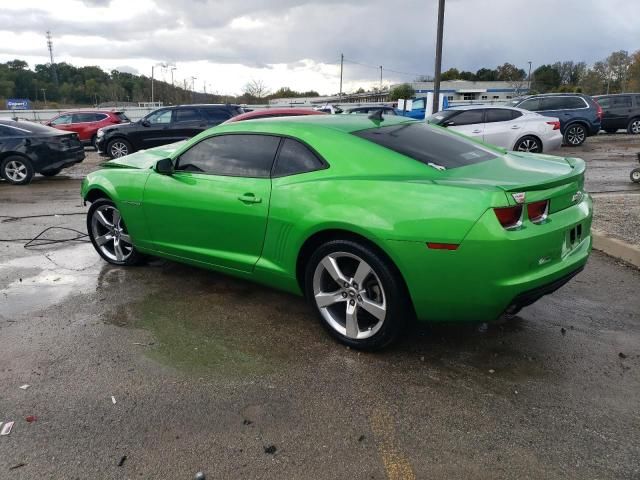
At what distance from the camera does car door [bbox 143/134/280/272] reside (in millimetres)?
3971

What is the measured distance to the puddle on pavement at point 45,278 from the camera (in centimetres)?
462

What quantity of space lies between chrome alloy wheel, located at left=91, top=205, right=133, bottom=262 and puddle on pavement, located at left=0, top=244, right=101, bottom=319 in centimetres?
23

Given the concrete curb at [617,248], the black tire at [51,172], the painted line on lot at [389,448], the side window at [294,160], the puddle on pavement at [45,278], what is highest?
the side window at [294,160]

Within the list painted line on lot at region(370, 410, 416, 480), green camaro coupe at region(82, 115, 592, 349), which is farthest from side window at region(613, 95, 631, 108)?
painted line on lot at region(370, 410, 416, 480)

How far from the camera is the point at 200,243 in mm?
4387

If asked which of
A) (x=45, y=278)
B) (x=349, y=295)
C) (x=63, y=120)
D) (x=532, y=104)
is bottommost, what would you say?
(x=45, y=278)

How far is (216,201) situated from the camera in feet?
13.7

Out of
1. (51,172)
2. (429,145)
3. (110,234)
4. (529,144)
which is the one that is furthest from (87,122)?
(429,145)

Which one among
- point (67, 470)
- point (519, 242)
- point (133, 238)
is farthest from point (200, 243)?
point (519, 242)

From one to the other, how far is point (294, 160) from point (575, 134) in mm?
16168

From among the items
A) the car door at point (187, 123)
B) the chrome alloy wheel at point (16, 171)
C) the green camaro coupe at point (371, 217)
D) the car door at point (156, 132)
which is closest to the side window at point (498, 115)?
the car door at point (187, 123)

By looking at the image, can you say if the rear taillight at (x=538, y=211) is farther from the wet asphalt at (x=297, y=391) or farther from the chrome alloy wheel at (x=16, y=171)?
the chrome alloy wheel at (x=16, y=171)

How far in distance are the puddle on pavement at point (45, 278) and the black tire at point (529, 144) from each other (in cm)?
1014

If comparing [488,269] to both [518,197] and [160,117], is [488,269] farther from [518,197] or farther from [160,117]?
[160,117]
